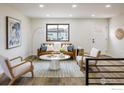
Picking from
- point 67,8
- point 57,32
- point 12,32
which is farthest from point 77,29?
point 12,32

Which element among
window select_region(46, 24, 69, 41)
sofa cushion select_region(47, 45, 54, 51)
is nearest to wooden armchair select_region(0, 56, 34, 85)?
sofa cushion select_region(47, 45, 54, 51)

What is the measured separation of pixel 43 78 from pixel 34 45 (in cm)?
508

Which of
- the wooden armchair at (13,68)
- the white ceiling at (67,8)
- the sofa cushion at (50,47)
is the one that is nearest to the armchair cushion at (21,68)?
the wooden armchair at (13,68)

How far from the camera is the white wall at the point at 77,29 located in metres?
9.17

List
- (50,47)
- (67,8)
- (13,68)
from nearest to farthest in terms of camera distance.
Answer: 1. (13,68)
2. (67,8)
3. (50,47)

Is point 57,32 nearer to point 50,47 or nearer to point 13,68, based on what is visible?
point 50,47

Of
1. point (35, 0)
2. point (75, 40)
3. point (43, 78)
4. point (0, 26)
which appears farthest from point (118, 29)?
point (35, 0)

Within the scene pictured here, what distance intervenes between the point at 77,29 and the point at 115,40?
219cm

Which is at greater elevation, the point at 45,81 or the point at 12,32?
the point at 12,32

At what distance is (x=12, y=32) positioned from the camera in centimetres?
588

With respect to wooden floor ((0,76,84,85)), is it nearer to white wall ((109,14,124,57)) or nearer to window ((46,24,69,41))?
white wall ((109,14,124,57))

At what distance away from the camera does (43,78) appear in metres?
4.47

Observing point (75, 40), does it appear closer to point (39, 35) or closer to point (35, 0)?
point (39, 35)

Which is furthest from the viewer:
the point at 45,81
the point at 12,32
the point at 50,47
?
the point at 50,47
